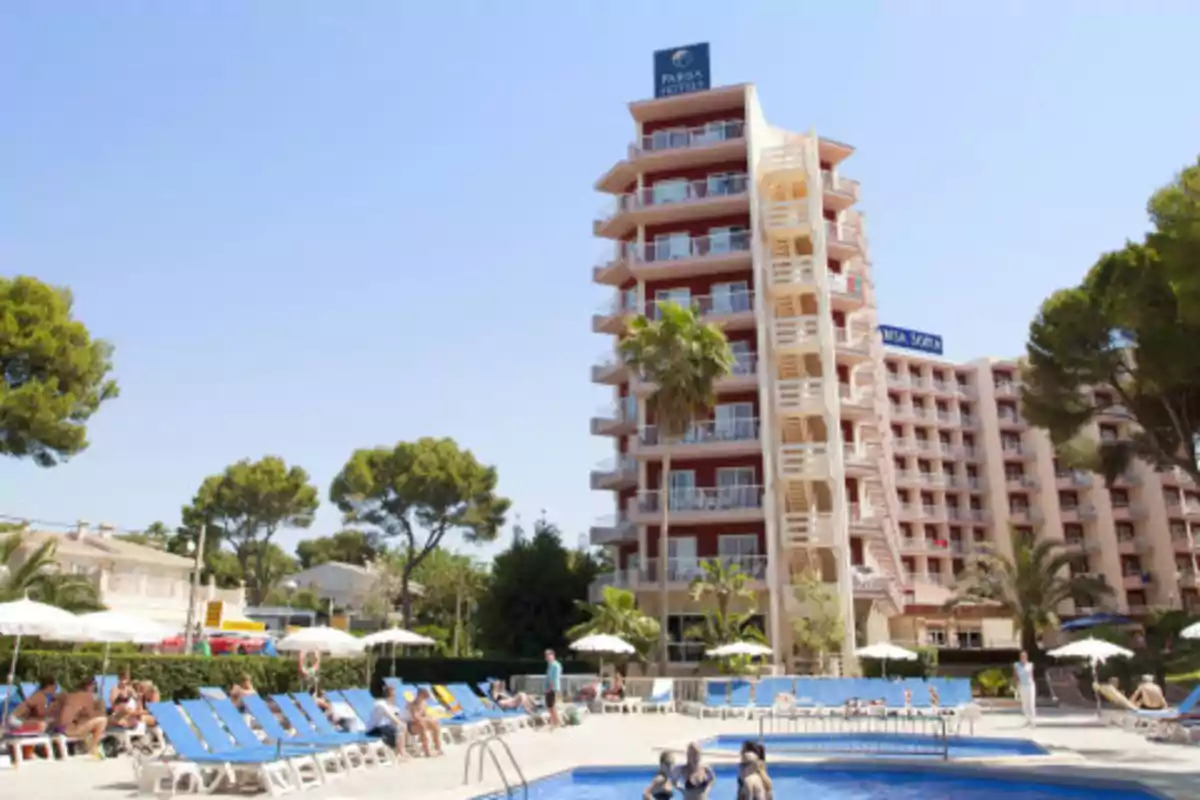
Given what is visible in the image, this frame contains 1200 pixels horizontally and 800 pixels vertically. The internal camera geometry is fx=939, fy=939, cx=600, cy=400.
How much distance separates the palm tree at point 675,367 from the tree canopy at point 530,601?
8.15 m

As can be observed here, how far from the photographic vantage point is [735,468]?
1575 inches

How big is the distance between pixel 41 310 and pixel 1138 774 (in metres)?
29.0

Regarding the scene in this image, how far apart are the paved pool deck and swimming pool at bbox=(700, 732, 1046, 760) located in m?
0.70

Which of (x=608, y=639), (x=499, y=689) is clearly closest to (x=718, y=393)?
(x=608, y=639)

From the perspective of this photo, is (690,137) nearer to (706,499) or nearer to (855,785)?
(706,499)

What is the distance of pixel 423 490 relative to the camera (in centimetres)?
5516

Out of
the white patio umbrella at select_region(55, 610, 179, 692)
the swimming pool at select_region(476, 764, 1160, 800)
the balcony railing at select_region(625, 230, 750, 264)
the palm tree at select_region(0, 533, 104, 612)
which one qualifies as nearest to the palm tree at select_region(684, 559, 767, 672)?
the balcony railing at select_region(625, 230, 750, 264)

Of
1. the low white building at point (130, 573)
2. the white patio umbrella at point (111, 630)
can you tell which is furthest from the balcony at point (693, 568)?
the white patio umbrella at point (111, 630)

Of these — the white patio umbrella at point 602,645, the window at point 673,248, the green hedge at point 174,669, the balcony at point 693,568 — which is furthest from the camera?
the window at point 673,248

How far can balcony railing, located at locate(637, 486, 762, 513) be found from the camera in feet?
127

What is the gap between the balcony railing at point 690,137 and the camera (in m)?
43.9

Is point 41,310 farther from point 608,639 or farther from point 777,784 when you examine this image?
point 777,784

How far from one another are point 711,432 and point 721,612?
863cm

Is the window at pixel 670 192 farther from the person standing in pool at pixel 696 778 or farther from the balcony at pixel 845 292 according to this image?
the person standing in pool at pixel 696 778
